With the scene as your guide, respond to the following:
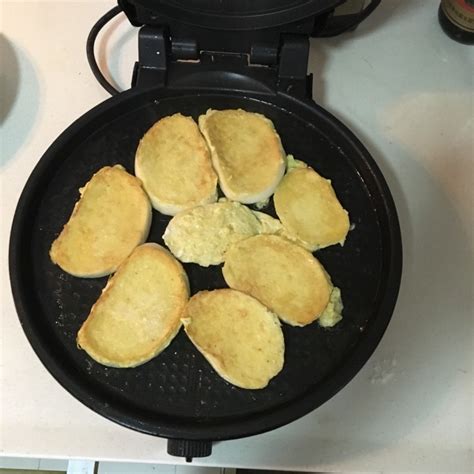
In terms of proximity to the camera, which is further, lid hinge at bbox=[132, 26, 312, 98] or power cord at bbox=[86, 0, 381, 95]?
power cord at bbox=[86, 0, 381, 95]

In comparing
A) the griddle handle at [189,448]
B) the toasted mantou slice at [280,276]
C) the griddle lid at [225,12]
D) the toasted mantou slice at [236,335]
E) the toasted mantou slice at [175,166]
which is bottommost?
the griddle handle at [189,448]

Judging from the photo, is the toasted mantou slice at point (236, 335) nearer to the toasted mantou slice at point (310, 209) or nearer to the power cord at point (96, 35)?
the toasted mantou slice at point (310, 209)

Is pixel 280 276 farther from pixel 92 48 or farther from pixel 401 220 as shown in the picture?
pixel 92 48

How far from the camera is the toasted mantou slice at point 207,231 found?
80cm

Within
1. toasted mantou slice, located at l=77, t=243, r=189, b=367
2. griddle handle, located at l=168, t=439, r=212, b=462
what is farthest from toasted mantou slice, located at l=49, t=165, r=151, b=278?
griddle handle, located at l=168, t=439, r=212, b=462

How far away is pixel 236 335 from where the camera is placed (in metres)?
0.77

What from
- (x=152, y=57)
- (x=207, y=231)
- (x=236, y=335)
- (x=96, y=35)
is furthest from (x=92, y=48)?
(x=236, y=335)

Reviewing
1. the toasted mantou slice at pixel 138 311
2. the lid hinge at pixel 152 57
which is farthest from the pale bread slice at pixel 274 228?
the lid hinge at pixel 152 57

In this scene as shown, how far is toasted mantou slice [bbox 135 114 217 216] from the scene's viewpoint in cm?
83

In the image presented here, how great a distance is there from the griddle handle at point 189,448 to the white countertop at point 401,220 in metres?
0.09

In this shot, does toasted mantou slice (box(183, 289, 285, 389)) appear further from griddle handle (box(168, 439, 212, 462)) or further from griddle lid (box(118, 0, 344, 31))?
griddle lid (box(118, 0, 344, 31))

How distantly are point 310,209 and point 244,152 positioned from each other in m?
0.12

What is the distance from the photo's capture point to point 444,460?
0.84 meters

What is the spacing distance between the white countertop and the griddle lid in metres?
0.24
